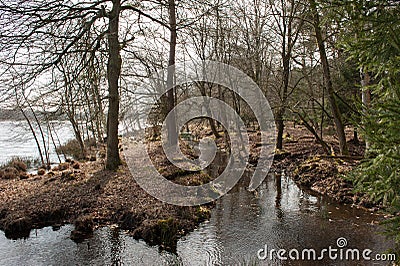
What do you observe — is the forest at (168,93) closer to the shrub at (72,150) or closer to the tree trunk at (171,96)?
the tree trunk at (171,96)

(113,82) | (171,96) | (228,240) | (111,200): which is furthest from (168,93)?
(228,240)

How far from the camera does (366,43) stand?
3.87 m

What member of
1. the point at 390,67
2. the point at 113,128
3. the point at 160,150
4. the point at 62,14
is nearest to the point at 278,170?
the point at 160,150

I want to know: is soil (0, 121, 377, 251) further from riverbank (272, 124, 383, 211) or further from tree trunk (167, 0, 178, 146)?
tree trunk (167, 0, 178, 146)

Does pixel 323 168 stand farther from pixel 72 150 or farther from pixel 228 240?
pixel 72 150

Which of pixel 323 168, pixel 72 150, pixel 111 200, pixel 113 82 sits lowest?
pixel 111 200

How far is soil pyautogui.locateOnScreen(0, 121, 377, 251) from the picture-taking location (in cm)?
723

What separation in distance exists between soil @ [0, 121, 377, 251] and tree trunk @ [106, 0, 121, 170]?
1.83ft

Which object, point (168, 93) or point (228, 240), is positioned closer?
point (228, 240)


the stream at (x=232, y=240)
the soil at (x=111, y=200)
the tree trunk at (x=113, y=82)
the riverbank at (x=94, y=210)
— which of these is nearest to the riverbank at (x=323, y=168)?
the soil at (x=111, y=200)

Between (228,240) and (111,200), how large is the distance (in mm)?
3275

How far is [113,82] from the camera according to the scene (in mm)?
10539

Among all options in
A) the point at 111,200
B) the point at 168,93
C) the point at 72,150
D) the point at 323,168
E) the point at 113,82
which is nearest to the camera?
the point at 111,200

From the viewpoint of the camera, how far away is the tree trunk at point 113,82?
32.6ft
